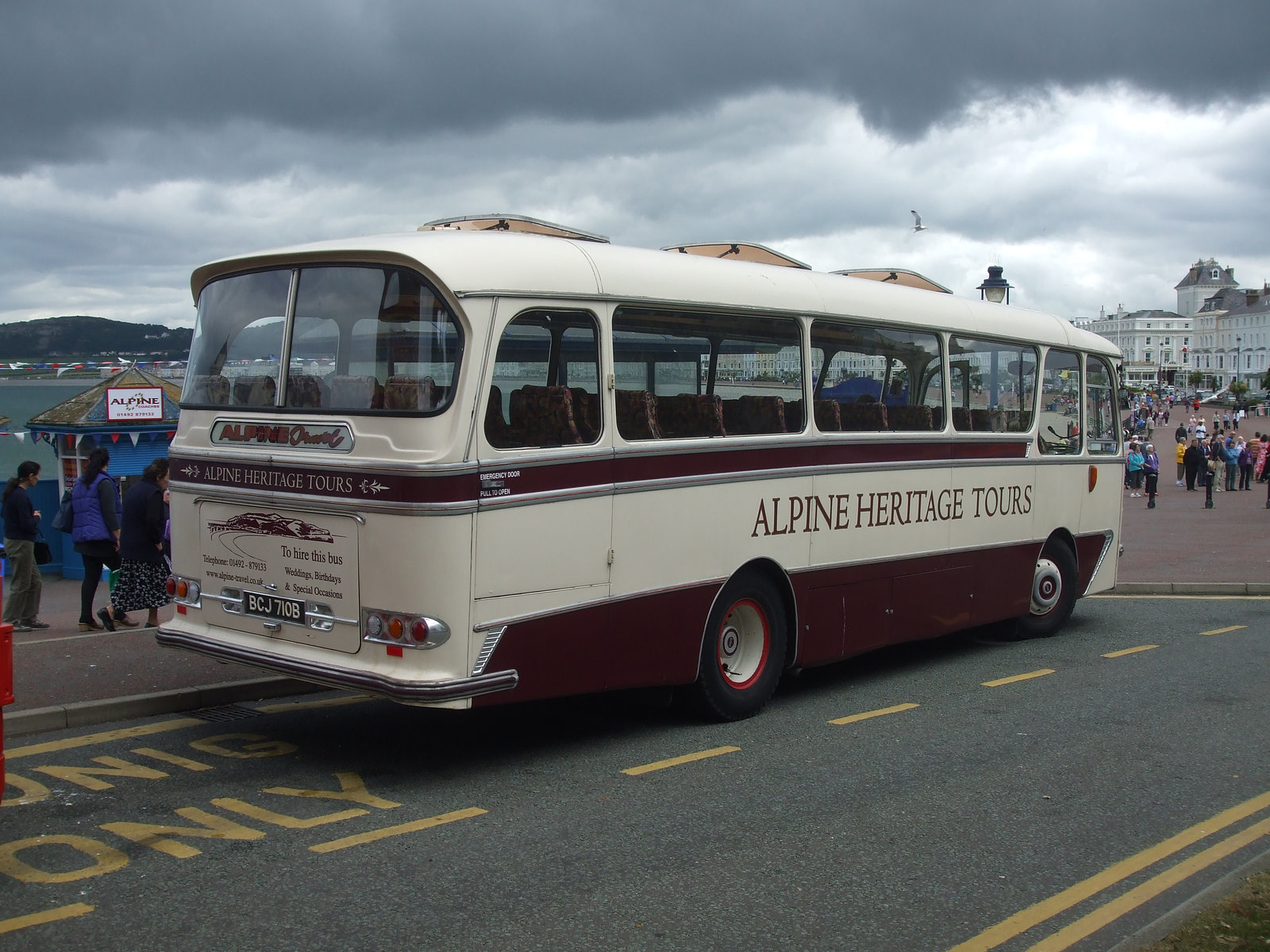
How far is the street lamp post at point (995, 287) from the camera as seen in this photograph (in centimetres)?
1392

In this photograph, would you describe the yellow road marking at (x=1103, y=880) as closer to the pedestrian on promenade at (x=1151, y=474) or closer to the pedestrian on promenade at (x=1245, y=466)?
the pedestrian on promenade at (x=1151, y=474)

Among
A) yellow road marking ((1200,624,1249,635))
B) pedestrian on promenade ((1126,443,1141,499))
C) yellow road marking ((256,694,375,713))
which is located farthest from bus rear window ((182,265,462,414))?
pedestrian on promenade ((1126,443,1141,499))

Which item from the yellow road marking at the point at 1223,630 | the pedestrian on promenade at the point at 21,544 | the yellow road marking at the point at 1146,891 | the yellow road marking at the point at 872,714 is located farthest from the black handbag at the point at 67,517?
the yellow road marking at the point at 1223,630

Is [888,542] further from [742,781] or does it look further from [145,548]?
[145,548]

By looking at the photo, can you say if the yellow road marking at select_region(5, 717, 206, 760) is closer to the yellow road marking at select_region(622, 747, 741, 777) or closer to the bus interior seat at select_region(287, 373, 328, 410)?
the bus interior seat at select_region(287, 373, 328, 410)

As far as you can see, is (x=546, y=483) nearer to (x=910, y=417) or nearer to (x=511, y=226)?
(x=511, y=226)

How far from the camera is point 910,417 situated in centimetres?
974

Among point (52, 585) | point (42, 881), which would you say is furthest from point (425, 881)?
point (52, 585)

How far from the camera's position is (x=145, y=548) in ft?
35.6

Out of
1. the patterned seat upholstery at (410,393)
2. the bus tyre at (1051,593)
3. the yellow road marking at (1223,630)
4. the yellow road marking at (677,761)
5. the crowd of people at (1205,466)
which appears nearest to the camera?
the patterned seat upholstery at (410,393)

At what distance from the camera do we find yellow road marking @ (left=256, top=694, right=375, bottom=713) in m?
8.41

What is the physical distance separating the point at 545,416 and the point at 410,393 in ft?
2.64

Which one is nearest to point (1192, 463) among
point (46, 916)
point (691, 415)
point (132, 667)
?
point (691, 415)

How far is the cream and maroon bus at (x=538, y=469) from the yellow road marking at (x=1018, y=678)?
0.84m
